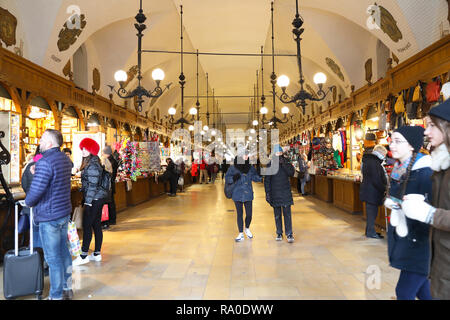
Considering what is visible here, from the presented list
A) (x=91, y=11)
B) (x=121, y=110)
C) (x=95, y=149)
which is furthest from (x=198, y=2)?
(x=95, y=149)

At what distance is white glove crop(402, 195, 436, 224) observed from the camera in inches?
59.9

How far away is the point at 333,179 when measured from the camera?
9.93 metres

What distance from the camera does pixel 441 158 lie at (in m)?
1.54

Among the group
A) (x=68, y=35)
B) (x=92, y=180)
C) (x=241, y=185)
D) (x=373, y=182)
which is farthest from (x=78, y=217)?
(x=68, y=35)

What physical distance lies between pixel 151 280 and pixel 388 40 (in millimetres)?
7483

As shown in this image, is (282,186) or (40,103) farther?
(40,103)

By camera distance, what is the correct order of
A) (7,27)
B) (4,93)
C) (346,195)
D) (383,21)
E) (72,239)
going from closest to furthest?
(72,239), (4,93), (7,27), (383,21), (346,195)

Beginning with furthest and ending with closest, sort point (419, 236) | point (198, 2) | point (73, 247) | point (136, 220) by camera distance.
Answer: point (198, 2) → point (136, 220) → point (73, 247) → point (419, 236)

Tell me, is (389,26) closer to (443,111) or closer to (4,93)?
(443,111)

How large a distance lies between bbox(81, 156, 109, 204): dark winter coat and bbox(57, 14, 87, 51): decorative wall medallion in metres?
5.04

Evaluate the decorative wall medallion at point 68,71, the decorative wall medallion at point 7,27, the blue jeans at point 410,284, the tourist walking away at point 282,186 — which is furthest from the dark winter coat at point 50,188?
the decorative wall medallion at point 68,71

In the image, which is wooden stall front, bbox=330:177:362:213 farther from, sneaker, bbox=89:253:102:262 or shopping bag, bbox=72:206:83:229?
shopping bag, bbox=72:206:83:229

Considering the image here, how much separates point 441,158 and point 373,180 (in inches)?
169

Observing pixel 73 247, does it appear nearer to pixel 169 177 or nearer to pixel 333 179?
pixel 333 179
